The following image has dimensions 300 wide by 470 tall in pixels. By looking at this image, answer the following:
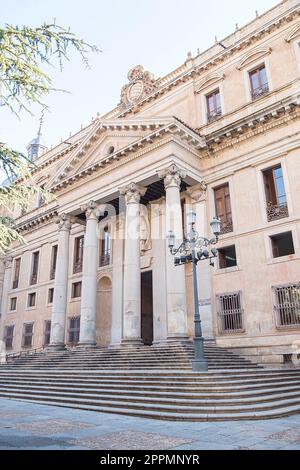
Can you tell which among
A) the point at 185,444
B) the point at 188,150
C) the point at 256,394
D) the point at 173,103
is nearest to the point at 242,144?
the point at 188,150

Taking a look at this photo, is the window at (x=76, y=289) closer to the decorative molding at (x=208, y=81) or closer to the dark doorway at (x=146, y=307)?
the dark doorway at (x=146, y=307)

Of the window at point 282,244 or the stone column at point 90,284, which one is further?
the stone column at point 90,284

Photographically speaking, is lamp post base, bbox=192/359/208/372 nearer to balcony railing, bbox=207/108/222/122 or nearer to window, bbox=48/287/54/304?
balcony railing, bbox=207/108/222/122

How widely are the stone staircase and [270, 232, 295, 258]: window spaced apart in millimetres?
4874

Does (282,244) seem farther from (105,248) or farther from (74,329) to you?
(74,329)

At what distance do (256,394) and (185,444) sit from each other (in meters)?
4.56

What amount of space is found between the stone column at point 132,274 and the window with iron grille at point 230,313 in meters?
3.72

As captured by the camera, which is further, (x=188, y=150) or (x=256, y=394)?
(x=188, y=150)

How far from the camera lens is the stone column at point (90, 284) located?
1850cm

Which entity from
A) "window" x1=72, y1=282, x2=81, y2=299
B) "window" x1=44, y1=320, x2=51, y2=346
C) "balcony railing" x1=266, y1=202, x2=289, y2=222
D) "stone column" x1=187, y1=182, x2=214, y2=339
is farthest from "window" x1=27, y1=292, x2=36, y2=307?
"balcony railing" x1=266, y1=202, x2=289, y2=222

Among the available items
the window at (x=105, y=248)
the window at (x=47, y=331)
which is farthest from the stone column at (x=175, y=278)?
the window at (x=47, y=331)

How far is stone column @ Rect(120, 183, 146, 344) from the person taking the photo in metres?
16.3

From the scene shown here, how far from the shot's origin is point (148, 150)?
1798 centimetres
